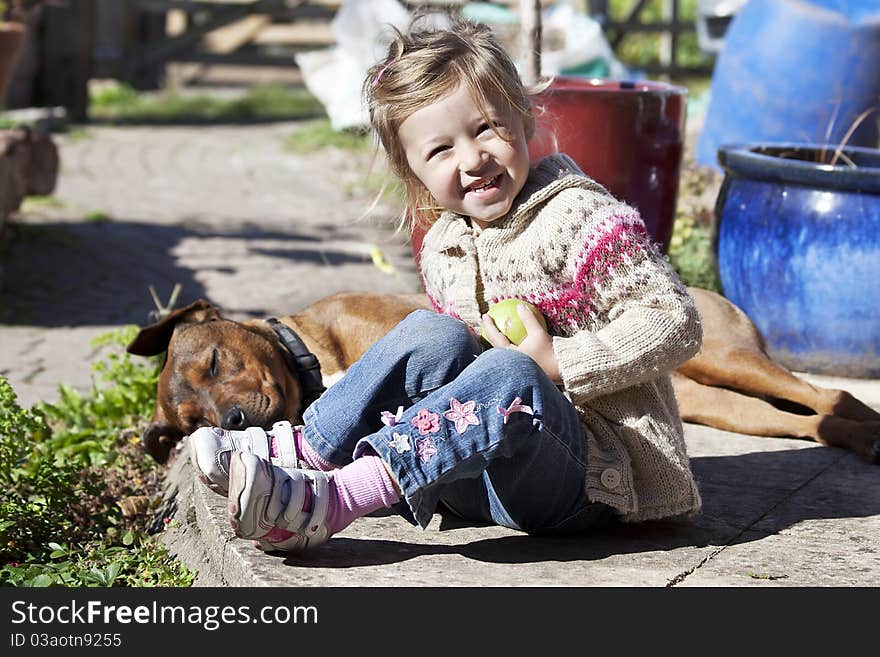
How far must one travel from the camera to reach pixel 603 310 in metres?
2.83

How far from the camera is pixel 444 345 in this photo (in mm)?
2768

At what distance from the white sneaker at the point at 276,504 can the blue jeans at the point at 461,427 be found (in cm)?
15

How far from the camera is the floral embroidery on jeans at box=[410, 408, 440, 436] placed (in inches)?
103

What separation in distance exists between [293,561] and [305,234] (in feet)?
18.9

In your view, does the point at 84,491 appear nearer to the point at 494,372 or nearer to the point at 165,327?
the point at 165,327

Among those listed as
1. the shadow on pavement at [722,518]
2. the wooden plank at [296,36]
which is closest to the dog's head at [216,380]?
the shadow on pavement at [722,518]

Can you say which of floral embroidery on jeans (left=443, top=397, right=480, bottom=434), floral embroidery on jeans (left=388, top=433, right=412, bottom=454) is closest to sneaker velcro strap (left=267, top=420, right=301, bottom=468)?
floral embroidery on jeans (left=388, top=433, right=412, bottom=454)

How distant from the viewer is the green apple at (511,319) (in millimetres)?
2832

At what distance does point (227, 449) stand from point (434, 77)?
1003 millimetres

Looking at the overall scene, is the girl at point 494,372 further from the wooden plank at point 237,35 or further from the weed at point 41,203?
the wooden plank at point 237,35

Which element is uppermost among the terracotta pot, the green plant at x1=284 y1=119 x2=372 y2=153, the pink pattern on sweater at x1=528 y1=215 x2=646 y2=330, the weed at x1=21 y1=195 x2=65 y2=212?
the pink pattern on sweater at x1=528 y1=215 x2=646 y2=330

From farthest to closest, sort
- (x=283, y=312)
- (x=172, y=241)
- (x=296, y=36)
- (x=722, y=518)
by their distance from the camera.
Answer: (x=296, y=36), (x=172, y=241), (x=283, y=312), (x=722, y=518)

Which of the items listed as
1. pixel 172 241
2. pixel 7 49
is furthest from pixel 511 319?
pixel 7 49

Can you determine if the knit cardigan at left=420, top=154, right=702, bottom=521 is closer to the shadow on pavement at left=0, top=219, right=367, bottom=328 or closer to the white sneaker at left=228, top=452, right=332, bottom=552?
the white sneaker at left=228, top=452, right=332, bottom=552
